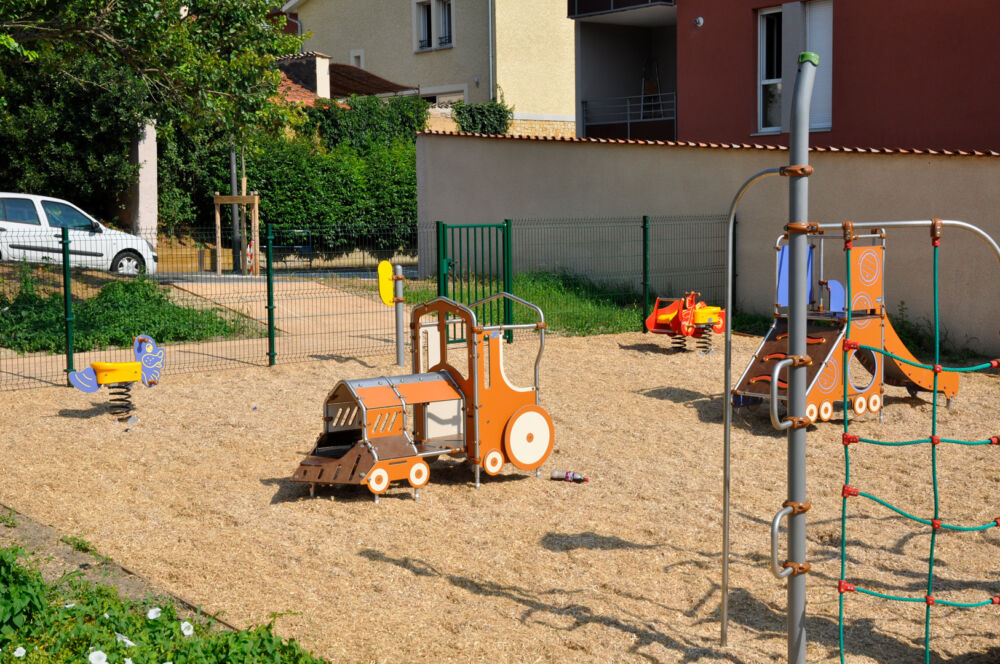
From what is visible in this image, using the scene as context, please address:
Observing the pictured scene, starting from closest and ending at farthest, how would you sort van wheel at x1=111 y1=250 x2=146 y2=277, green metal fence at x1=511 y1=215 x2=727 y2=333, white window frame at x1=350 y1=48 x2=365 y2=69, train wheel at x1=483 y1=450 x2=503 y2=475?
train wheel at x1=483 y1=450 x2=503 y2=475 < green metal fence at x1=511 y1=215 x2=727 y2=333 < van wheel at x1=111 y1=250 x2=146 y2=277 < white window frame at x1=350 y1=48 x2=365 y2=69

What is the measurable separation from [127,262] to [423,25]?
18.3 m

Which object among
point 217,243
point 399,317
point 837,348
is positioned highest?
point 217,243

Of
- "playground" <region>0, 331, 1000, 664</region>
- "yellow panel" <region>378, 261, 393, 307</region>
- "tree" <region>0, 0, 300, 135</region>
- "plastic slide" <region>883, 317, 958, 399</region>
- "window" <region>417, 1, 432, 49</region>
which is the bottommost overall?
"playground" <region>0, 331, 1000, 664</region>

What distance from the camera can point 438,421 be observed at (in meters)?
7.71

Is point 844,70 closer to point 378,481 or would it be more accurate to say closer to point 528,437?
point 528,437

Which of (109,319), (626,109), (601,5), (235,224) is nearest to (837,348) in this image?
(109,319)

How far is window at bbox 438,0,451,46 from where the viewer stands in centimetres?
3275

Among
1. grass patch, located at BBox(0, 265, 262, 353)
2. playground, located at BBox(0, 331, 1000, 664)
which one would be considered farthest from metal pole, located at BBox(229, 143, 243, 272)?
playground, located at BBox(0, 331, 1000, 664)

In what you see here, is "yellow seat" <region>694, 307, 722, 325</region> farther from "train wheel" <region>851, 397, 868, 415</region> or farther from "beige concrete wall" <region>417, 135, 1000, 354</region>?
"train wheel" <region>851, 397, 868, 415</region>

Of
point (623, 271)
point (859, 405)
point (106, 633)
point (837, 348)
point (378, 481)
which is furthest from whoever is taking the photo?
point (623, 271)

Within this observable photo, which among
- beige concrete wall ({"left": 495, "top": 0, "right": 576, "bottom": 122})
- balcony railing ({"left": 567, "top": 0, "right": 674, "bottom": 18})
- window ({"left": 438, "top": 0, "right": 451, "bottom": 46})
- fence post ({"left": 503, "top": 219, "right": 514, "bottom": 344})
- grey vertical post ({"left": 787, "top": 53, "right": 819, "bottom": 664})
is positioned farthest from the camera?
window ({"left": 438, "top": 0, "right": 451, "bottom": 46})

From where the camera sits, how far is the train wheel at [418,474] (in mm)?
7309

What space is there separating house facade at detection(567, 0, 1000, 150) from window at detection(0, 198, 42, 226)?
443 inches

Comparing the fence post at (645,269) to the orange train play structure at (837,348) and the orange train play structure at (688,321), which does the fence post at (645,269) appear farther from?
the orange train play structure at (837,348)
